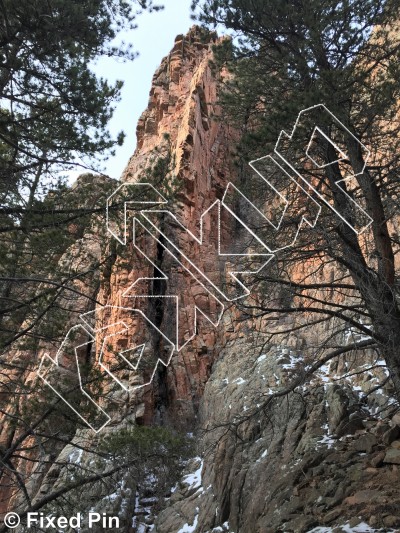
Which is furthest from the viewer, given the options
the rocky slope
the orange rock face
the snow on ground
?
the orange rock face

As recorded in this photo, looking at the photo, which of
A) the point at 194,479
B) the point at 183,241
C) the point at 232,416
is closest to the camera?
the point at 232,416

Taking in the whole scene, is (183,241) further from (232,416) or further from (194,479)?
(194,479)

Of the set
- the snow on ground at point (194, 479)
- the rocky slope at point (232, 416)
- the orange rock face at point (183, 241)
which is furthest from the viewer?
the orange rock face at point (183, 241)

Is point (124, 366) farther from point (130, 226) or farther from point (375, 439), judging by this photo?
point (375, 439)

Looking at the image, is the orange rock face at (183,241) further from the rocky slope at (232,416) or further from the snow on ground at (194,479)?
the snow on ground at (194,479)

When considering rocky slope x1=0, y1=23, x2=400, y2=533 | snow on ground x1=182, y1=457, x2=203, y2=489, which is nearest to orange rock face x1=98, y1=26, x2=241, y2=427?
rocky slope x1=0, y1=23, x2=400, y2=533

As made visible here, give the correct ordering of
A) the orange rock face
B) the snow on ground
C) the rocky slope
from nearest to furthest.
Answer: the rocky slope → the snow on ground → the orange rock face

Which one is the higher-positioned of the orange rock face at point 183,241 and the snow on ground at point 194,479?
the orange rock face at point 183,241

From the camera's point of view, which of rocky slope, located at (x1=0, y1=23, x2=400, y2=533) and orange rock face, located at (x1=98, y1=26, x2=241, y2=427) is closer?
rocky slope, located at (x1=0, y1=23, x2=400, y2=533)

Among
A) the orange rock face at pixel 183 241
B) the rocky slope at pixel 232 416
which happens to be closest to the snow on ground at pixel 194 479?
the rocky slope at pixel 232 416

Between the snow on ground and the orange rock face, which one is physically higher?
the orange rock face

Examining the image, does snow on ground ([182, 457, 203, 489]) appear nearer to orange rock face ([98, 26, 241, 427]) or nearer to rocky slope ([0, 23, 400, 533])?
rocky slope ([0, 23, 400, 533])

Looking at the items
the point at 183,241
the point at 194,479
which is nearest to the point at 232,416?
the point at 194,479

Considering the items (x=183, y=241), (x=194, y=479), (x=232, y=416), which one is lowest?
(x=194, y=479)
